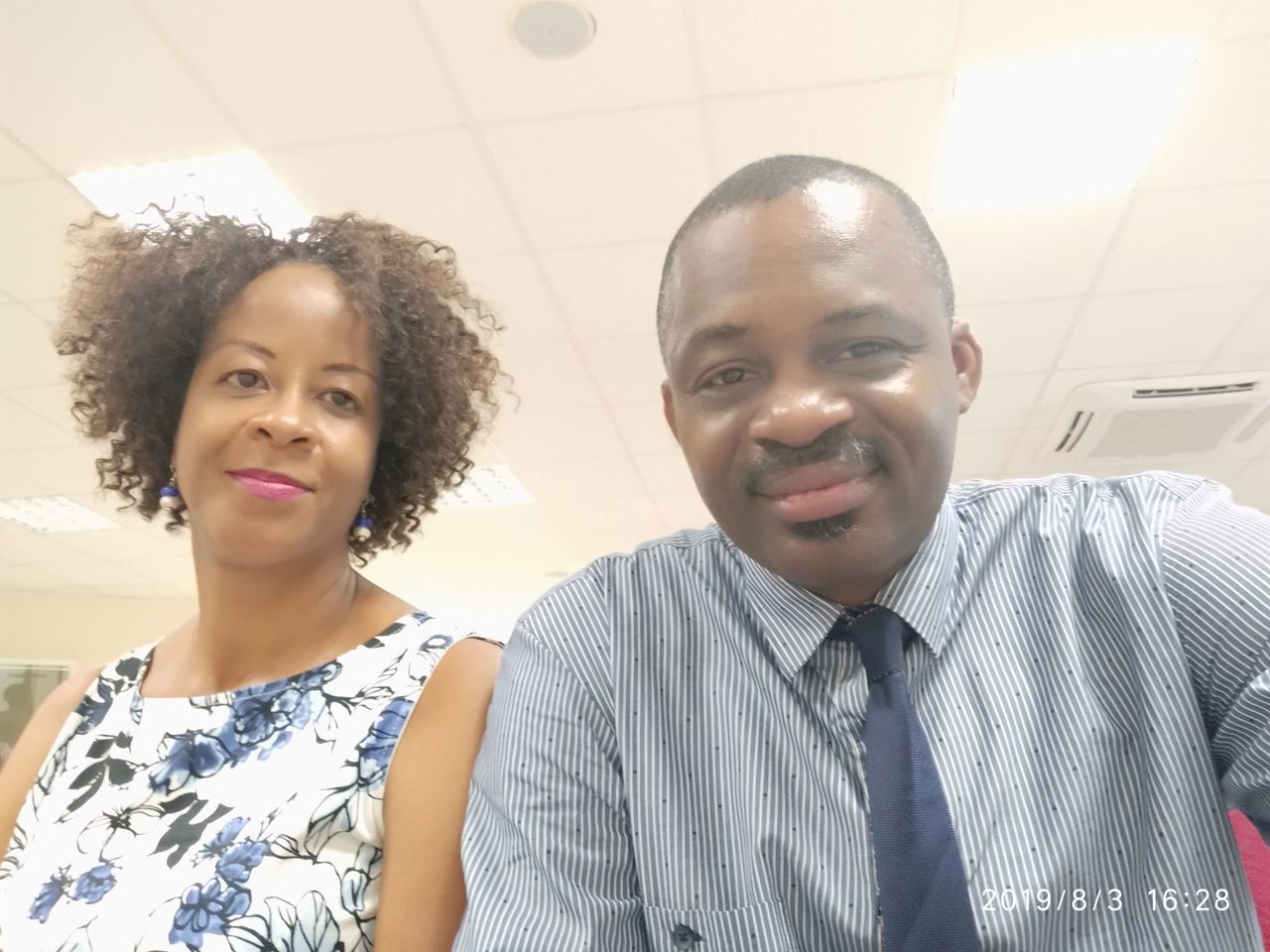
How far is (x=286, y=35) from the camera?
2193 mm

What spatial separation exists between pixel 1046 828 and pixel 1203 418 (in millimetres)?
4391

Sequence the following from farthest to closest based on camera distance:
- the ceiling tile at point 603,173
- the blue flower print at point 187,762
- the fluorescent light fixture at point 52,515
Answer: the fluorescent light fixture at point 52,515, the ceiling tile at point 603,173, the blue flower print at point 187,762

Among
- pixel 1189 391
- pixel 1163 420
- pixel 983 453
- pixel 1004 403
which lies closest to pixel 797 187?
pixel 1004 403

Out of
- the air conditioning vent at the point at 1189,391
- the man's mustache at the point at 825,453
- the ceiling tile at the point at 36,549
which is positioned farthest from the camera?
the ceiling tile at the point at 36,549

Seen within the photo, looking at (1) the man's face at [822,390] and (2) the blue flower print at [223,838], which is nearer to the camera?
(1) the man's face at [822,390]

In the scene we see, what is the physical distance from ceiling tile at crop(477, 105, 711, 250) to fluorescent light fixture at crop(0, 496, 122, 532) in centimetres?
460

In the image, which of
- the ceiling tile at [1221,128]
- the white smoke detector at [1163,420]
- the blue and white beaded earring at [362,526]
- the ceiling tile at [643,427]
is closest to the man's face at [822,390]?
the blue and white beaded earring at [362,526]

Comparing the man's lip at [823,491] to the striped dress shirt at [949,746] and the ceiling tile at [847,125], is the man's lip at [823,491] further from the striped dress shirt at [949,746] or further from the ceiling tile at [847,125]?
the ceiling tile at [847,125]

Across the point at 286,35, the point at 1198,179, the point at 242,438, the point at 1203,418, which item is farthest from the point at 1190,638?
the point at 1203,418

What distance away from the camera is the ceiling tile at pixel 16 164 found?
2578mm

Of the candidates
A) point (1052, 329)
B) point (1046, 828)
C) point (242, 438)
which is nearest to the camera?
point (1046, 828)

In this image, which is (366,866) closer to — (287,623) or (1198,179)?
(287,623)

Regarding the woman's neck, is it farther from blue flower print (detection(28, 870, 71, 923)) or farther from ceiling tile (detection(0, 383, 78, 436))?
ceiling tile (detection(0, 383, 78, 436))

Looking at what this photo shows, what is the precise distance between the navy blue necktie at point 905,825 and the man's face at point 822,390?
11cm
